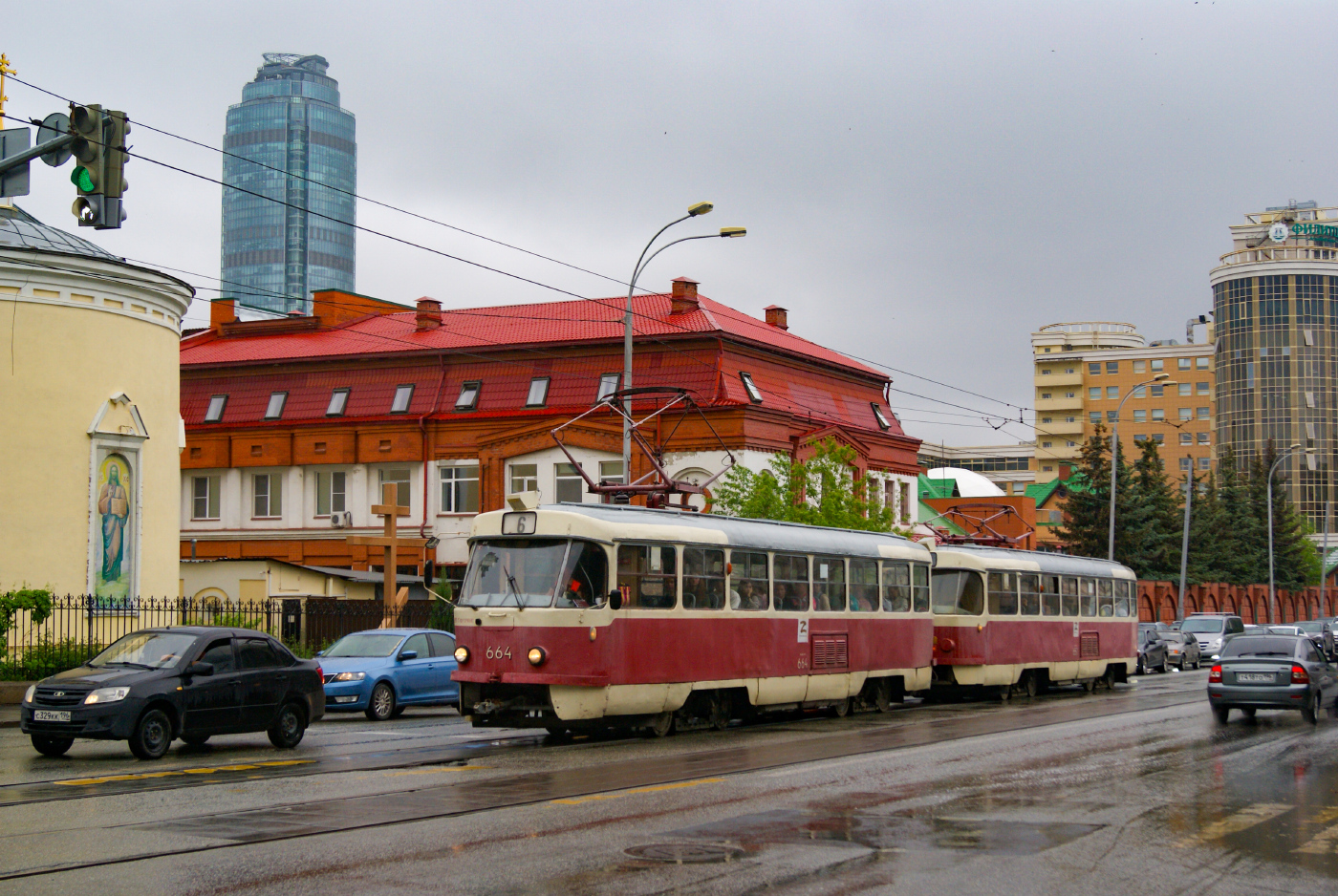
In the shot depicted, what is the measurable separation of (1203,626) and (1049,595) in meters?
25.6

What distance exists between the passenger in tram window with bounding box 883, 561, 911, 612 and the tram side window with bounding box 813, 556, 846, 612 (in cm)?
166

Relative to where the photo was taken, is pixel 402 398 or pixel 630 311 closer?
pixel 630 311

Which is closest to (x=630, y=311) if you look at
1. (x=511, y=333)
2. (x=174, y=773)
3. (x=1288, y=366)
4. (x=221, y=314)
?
(x=174, y=773)

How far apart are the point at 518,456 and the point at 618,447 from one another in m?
4.30

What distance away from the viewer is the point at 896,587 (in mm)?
25312

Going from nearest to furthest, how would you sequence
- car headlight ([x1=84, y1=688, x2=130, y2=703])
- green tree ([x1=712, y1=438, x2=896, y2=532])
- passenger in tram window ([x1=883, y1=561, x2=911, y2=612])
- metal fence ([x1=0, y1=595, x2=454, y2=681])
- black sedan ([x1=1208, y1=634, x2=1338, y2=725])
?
car headlight ([x1=84, y1=688, x2=130, y2=703]), black sedan ([x1=1208, y1=634, x2=1338, y2=725]), passenger in tram window ([x1=883, y1=561, x2=911, y2=612]), metal fence ([x1=0, y1=595, x2=454, y2=681]), green tree ([x1=712, y1=438, x2=896, y2=532])

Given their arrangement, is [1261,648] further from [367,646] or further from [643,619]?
[367,646]

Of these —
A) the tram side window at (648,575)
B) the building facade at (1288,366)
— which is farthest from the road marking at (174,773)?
the building facade at (1288,366)

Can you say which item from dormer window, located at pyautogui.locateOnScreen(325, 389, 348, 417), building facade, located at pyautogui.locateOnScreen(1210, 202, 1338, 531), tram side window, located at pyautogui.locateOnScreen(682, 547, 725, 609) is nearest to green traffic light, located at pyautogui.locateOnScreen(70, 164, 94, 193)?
tram side window, located at pyautogui.locateOnScreen(682, 547, 725, 609)

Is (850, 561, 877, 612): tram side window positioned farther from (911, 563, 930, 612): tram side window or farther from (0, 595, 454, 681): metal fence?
(0, 595, 454, 681): metal fence

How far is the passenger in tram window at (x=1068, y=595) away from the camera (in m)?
32.0

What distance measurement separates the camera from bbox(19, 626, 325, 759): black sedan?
1598 centimetres

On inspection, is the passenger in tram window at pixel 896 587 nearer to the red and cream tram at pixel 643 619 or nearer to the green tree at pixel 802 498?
the red and cream tram at pixel 643 619

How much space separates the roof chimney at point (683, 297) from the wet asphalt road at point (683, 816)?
3406 centimetres
